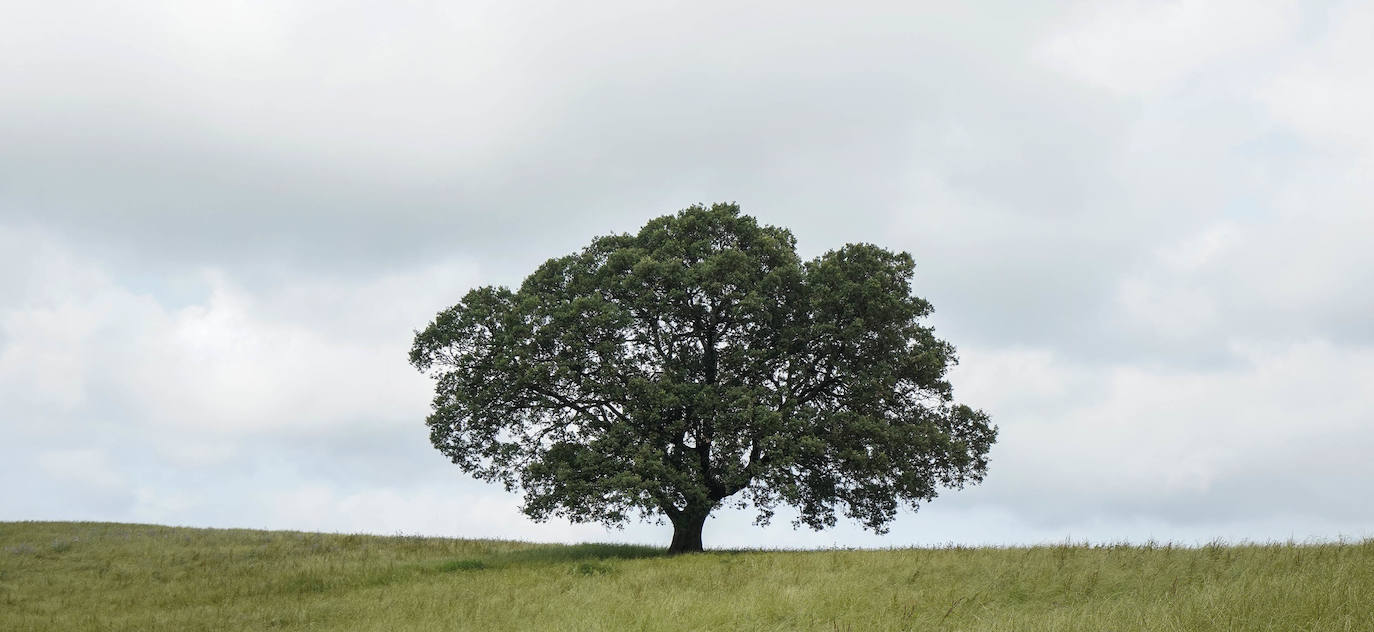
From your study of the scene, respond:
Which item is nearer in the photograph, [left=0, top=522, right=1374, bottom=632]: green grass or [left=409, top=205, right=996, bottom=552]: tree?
[left=0, top=522, right=1374, bottom=632]: green grass

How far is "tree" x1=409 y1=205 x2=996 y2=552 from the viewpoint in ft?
92.2

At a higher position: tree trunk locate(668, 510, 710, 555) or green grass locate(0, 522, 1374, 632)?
tree trunk locate(668, 510, 710, 555)

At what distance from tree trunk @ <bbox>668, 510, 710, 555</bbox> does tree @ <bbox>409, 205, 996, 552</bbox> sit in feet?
0.18

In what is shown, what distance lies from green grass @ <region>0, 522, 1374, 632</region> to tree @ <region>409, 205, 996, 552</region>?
291cm

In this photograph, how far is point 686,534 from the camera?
1196 inches

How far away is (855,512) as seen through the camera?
30266 mm

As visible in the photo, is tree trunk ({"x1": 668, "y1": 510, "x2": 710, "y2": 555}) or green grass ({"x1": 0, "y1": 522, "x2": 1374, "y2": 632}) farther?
tree trunk ({"x1": 668, "y1": 510, "x2": 710, "y2": 555})

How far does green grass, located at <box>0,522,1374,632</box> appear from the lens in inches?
498

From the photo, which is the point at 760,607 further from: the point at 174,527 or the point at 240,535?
the point at 174,527

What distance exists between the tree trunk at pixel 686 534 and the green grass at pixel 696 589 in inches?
53.2

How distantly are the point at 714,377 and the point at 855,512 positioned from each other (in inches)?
265

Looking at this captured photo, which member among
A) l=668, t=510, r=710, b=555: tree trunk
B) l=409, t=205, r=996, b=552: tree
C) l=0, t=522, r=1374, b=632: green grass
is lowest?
l=0, t=522, r=1374, b=632: green grass

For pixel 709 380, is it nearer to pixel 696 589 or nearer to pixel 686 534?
pixel 686 534

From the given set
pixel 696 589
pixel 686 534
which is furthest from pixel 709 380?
pixel 696 589
